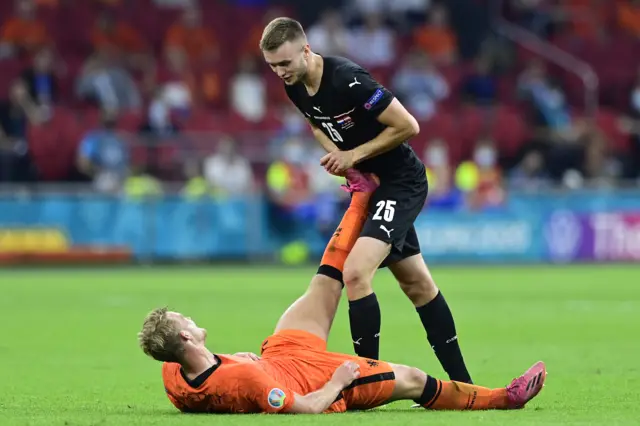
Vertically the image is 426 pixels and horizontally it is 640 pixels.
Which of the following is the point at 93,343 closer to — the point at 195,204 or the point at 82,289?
the point at 82,289

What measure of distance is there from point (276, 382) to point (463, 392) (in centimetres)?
110

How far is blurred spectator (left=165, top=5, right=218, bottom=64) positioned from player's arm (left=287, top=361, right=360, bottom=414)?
1880cm

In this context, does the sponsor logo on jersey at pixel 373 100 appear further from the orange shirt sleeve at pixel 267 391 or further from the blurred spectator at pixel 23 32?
the blurred spectator at pixel 23 32

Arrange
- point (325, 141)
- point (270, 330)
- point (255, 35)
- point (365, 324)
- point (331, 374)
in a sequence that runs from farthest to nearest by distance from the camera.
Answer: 1. point (255, 35)
2. point (270, 330)
3. point (325, 141)
4. point (365, 324)
5. point (331, 374)


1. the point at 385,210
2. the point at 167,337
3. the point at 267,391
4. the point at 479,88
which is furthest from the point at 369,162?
the point at 479,88

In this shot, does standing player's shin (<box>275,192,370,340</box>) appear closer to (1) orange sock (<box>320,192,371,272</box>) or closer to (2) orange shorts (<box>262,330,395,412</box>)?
(1) orange sock (<box>320,192,371,272</box>)

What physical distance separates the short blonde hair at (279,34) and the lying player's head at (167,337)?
69.6 inches

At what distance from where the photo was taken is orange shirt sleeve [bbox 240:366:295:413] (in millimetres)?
6672

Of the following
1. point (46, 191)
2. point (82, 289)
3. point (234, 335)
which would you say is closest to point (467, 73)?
point (46, 191)

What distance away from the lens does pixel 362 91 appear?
7.69 m

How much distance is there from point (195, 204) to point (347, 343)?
11.6 m

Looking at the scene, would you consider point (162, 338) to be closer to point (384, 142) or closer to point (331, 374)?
point (331, 374)

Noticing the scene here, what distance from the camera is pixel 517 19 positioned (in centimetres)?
2883

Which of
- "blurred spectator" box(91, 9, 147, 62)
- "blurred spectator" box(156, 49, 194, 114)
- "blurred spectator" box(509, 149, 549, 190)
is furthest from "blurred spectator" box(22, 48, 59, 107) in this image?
"blurred spectator" box(509, 149, 549, 190)
